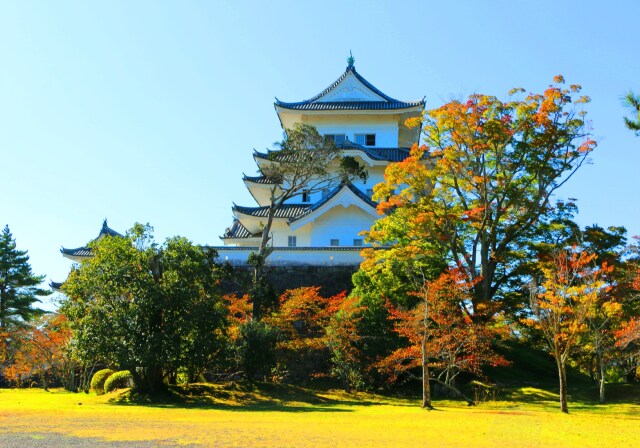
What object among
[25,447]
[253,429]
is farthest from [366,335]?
[25,447]

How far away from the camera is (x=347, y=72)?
124 ft

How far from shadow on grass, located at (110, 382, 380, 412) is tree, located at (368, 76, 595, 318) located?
6.03 meters

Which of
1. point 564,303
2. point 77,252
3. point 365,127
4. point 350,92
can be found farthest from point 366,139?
point 564,303

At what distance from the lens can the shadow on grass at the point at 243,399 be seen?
762 inches

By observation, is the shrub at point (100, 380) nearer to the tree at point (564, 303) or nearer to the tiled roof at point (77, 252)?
the tiled roof at point (77, 252)

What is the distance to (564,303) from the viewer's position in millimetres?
20328

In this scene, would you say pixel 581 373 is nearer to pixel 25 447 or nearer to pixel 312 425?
pixel 312 425

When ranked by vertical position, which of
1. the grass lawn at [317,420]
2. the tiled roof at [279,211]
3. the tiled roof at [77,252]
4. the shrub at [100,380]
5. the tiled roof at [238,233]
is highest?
the tiled roof at [279,211]

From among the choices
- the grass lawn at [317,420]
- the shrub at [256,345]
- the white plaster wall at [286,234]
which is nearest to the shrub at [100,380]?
the grass lawn at [317,420]

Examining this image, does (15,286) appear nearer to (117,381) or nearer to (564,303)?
(117,381)

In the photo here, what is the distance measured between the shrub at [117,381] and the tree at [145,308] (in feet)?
6.60

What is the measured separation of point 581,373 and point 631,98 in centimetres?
2251

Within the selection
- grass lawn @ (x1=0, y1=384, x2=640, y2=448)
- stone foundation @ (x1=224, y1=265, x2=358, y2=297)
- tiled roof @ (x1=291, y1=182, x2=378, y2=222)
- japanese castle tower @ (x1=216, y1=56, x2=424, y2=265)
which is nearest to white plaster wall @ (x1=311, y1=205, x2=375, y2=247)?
japanese castle tower @ (x1=216, y1=56, x2=424, y2=265)

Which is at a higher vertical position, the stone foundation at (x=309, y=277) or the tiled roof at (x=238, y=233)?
the tiled roof at (x=238, y=233)
